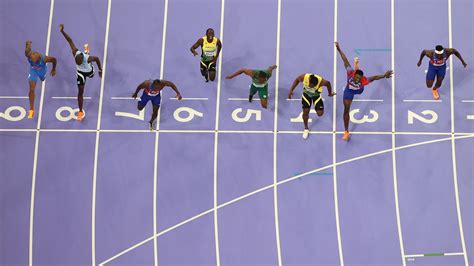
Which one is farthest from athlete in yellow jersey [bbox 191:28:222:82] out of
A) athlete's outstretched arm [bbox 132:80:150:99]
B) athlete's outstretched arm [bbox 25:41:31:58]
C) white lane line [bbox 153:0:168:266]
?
athlete's outstretched arm [bbox 25:41:31:58]

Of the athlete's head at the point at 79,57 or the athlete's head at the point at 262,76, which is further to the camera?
the athlete's head at the point at 79,57

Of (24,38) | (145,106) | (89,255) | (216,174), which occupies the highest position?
(24,38)

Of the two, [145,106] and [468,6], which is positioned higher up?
[468,6]

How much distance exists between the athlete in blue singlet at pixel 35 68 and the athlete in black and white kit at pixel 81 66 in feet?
1.79

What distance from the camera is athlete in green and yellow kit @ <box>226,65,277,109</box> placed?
Result: 18.0m

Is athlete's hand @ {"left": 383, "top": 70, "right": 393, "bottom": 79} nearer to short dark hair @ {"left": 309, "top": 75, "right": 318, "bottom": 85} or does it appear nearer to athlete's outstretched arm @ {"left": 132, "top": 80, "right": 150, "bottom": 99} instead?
short dark hair @ {"left": 309, "top": 75, "right": 318, "bottom": 85}

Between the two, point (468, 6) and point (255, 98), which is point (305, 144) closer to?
point (255, 98)

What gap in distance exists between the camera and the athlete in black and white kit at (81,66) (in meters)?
18.3

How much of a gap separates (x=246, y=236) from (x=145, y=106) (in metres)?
3.86

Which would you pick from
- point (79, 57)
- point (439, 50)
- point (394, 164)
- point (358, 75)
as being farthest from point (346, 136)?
point (79, 57)

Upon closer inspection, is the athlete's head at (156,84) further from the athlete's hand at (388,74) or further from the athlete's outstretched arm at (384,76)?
the athlete's hand at (388,74)

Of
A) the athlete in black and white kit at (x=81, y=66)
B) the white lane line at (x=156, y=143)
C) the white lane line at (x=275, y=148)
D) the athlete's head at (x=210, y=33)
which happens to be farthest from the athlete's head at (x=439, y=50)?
the athlete in black and white kit at (x=81, y=66)

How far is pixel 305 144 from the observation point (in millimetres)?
18516

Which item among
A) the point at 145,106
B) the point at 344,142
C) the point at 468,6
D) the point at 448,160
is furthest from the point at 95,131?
the point at 468,6
